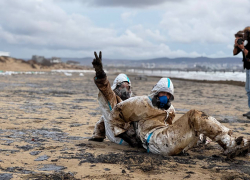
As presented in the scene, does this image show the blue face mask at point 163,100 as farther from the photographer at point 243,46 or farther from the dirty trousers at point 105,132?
the photographer at point 243,46

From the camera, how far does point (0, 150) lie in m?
4.56

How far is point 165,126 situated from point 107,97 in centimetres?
104

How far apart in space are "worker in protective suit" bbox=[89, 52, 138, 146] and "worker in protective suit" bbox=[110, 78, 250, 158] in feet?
0.87

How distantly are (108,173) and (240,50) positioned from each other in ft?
20.9

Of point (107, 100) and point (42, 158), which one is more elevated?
point (107, 100)

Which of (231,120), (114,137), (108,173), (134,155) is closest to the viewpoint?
(108,173)

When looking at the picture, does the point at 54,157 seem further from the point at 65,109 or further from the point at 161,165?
the point at 65,109

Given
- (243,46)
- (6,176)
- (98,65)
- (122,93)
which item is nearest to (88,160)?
(6,176)

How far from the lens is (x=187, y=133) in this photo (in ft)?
14.3

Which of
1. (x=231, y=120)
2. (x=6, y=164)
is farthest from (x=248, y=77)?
(x=6, y=164)

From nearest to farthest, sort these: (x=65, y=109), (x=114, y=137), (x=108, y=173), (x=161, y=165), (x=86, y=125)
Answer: (x=108, y=173) < (x=161, y=165) < (x=114, y=137) < (x=86, y=125) < (x=65, y=109)

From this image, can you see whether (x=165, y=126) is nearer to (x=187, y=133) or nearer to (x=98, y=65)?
(x=187, y=133)

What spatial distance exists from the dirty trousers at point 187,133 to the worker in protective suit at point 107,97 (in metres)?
0.54

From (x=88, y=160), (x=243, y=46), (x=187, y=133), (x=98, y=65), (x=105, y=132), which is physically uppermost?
(x=243, y=46)
